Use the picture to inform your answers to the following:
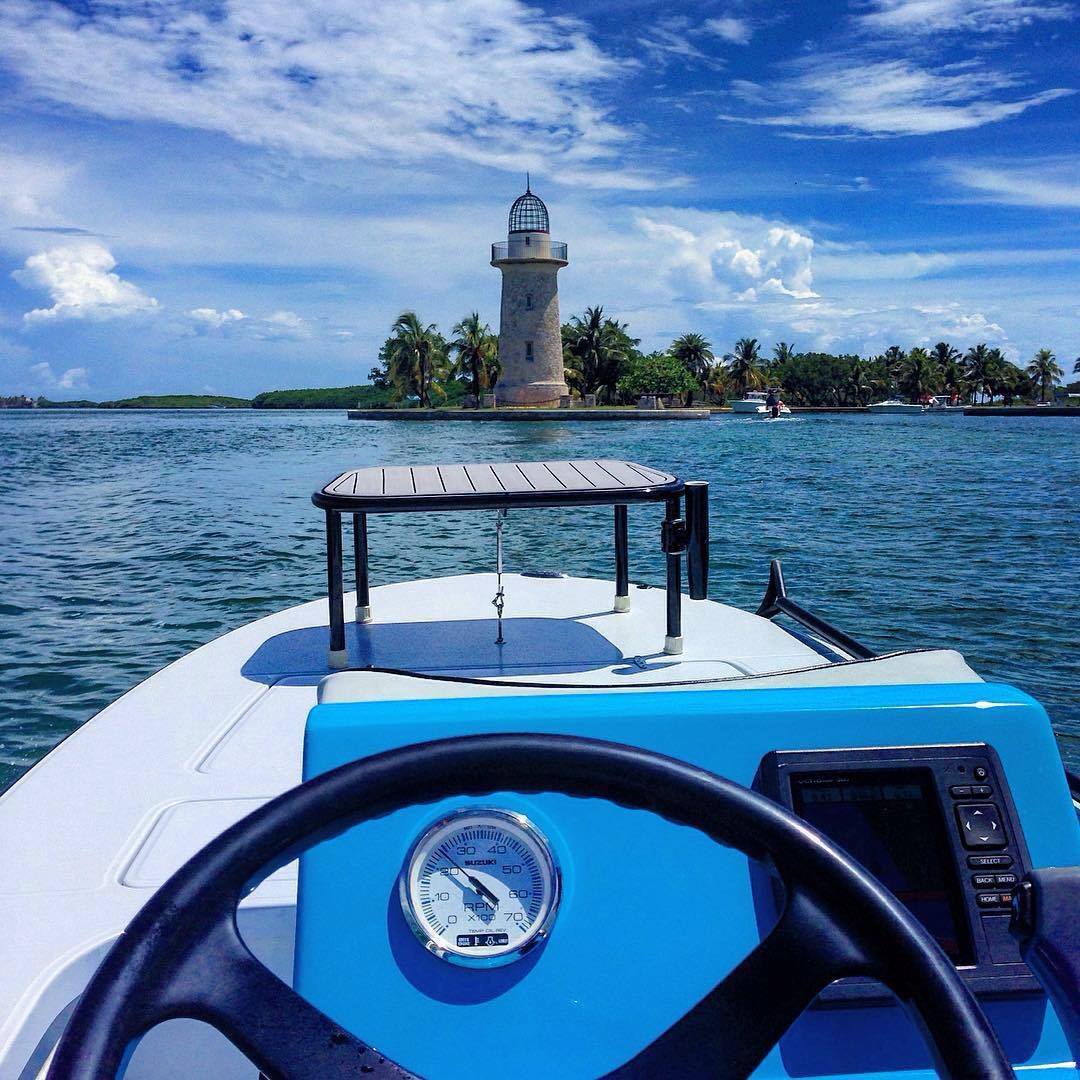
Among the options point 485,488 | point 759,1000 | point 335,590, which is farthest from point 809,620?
point 759,1000

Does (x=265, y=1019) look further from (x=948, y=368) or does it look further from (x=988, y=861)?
(x=948, y=368)

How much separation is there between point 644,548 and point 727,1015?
13.5 meters

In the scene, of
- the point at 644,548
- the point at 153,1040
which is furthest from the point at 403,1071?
the point at 644,548

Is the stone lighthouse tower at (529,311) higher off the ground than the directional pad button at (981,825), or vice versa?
the stone lighthouse tower at (529,311)

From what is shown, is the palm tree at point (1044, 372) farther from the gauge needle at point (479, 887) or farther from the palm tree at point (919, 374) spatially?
the gauge needle at point (479, 887)

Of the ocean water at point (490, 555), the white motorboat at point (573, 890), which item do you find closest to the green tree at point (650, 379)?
the ocean water at point (490, 555)

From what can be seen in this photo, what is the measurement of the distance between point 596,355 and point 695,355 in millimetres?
18860

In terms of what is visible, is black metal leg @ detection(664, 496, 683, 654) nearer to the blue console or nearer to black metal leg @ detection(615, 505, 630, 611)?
black metal leg @ detection(615, 505, 630, 611)

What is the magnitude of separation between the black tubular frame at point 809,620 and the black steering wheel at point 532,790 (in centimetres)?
227

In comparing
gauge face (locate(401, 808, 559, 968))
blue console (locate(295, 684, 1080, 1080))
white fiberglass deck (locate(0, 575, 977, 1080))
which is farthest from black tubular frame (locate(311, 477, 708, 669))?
gauge face (locate(401, 808, 559, 968))

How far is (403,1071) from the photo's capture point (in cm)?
90

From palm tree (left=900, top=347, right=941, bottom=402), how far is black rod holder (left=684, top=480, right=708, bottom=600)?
104m

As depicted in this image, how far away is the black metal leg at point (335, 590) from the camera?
4.14m

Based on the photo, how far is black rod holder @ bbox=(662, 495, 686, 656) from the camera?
4.42 metres
